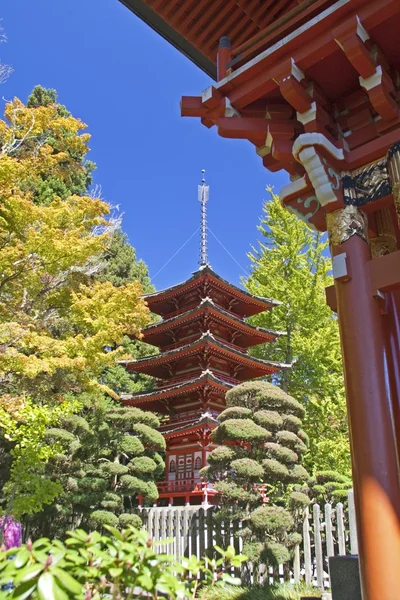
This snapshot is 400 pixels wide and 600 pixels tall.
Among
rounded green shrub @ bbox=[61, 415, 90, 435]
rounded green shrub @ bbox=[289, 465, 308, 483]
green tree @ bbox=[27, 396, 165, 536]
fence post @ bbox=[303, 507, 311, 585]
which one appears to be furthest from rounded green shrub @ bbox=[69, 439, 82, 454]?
fence post @ bbox=[303, 507, 311, 585]

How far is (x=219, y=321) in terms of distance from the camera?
62.5ft

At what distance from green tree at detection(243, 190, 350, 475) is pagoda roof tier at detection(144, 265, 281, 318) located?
0.94 metres

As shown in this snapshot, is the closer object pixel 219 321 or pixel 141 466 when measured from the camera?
pixel 141 466

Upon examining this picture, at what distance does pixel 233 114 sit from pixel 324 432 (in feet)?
51.6

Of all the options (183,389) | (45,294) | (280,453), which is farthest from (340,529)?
(183,389)

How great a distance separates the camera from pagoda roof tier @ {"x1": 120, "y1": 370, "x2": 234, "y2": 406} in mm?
16750

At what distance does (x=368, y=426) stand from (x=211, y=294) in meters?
17.6

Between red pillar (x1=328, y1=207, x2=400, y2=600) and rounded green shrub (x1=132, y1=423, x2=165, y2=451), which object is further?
rounded green shrub (x1=132, y1=423, x2=165, y2=451)

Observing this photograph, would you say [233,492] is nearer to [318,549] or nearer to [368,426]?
[318,549]

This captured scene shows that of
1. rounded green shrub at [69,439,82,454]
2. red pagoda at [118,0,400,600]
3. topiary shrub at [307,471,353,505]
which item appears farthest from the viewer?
rounded green shrub at [69,439,82,454]

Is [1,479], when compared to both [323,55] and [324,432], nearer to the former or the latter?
[324,432]

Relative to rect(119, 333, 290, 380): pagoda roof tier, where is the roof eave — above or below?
below

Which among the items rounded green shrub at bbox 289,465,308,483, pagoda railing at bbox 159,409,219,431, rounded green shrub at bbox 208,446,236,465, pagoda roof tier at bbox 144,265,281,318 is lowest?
rounded green shrub at bbox 289,465,308,483

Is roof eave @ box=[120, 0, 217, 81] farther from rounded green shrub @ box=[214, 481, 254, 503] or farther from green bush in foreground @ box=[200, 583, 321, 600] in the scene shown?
rounded green shrub @ box=[214, 481, 254, 503]
